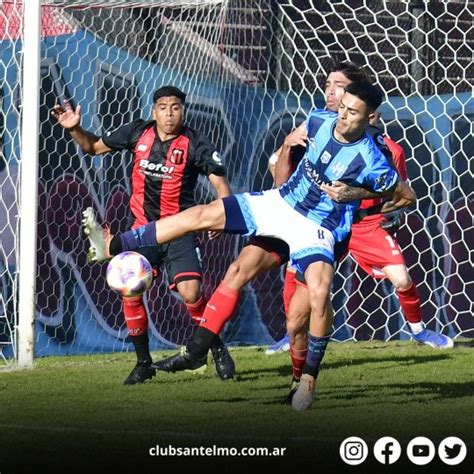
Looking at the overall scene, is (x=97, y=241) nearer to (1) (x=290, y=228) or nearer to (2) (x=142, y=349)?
(1) (x=290, y=228)

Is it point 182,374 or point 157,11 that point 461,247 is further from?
point 182,374

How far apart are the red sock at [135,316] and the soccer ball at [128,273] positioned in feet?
3.24

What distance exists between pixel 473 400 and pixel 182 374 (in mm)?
2319

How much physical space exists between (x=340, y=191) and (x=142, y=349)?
212 cm

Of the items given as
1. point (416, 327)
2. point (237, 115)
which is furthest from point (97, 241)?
point (237, 115)

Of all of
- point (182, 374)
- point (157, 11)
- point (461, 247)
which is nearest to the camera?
point (182, 374)

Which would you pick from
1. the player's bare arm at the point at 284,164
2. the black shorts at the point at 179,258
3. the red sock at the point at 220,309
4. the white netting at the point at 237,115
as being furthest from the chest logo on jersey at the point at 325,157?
the white netting at the point at 237,115

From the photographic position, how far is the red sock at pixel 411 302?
431 inches

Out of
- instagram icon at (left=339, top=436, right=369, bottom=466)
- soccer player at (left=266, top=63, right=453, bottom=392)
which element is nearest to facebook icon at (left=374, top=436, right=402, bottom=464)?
instagram icon at (left=339, top=436, right=369, bottom=466)

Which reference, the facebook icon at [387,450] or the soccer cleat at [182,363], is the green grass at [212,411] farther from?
the soccer cleat at [182,363]

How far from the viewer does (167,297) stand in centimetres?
1251

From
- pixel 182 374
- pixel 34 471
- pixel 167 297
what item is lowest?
pixel 167 297

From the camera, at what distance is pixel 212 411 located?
739cm

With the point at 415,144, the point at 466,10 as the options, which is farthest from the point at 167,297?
the point at 466,10
